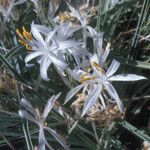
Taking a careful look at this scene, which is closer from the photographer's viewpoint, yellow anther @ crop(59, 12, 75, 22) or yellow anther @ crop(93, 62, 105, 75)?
yellow anther @ crop(93, 62, 105, 75)

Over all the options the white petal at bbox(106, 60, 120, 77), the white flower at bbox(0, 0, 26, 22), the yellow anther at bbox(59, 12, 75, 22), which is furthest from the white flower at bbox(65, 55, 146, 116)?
the white flower at bbox(0, 0, 26, 22)

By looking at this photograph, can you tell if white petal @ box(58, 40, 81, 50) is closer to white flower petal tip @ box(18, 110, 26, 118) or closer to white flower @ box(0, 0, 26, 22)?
white flower petal tip @ box(18, 110, 26, 118)

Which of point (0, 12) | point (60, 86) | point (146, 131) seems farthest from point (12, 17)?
point (146, 131)

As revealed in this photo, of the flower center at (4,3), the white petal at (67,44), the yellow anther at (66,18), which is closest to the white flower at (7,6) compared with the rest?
the flower center at (4,3)

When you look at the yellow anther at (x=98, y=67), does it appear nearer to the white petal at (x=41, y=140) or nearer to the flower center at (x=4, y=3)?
the white petal at (x=41, y=140)

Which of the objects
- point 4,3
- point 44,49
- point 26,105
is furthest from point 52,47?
point 4,3

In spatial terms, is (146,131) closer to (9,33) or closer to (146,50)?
(146,50)

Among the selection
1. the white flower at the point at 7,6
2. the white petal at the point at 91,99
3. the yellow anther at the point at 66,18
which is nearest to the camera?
the white petal at the point at 91,99

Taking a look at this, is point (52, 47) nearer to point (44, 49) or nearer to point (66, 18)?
point (44, 49)
